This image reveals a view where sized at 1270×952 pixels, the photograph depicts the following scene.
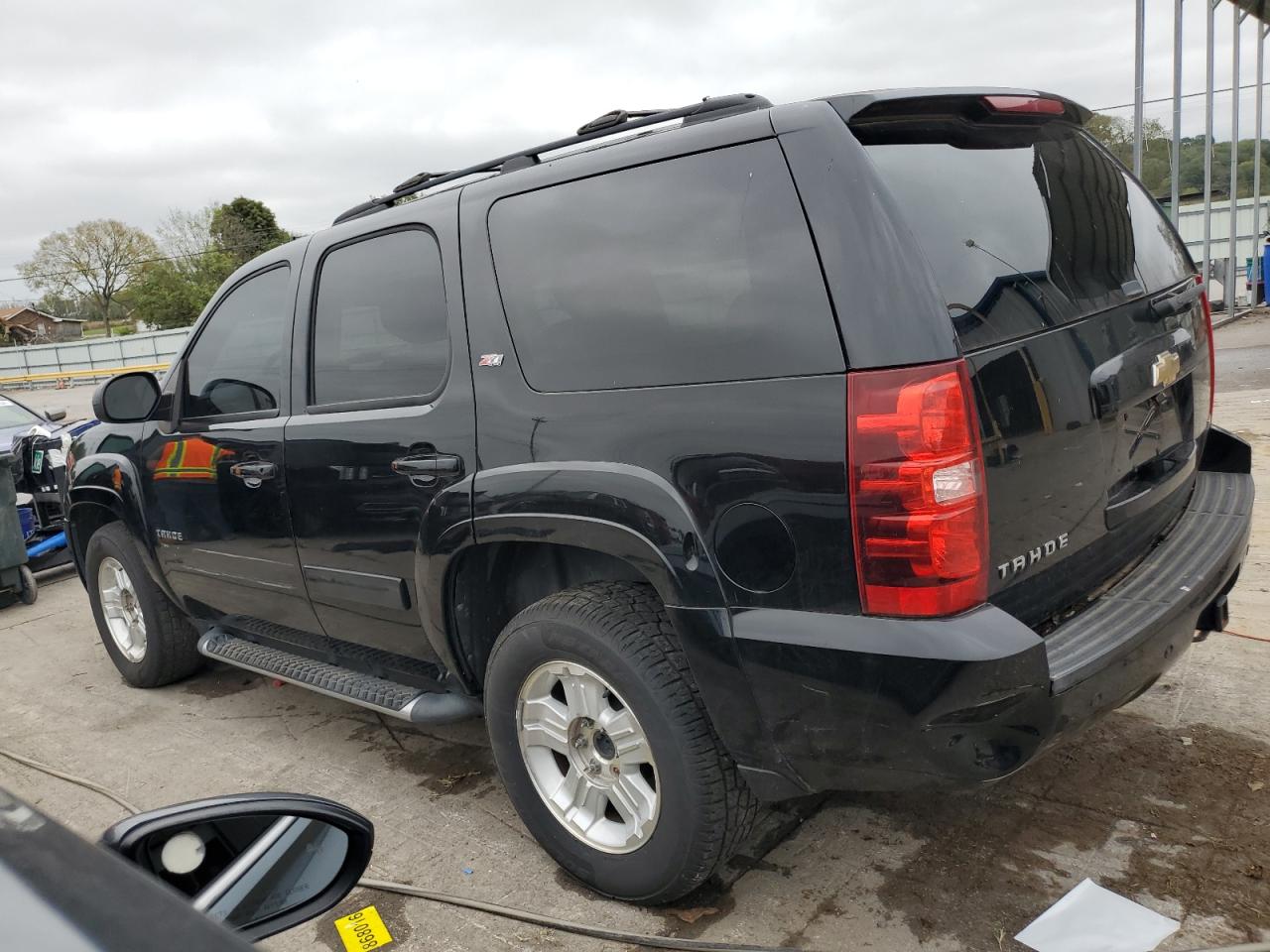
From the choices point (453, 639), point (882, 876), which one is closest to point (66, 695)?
point (453, 639)

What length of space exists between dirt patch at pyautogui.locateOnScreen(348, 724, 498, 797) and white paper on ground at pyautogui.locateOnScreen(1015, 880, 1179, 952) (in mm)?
1870

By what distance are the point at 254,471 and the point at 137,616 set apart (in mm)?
1786

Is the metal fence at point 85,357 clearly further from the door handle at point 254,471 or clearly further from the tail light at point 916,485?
the tail light at point 916,485

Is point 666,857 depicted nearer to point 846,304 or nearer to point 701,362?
point 701,362

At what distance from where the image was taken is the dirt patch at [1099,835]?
8.45 ft

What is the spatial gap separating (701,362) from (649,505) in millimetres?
360

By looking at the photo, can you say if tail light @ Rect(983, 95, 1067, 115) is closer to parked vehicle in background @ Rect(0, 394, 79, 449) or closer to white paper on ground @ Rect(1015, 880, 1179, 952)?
white paper on ground @ Rect(1015, 880, 1179, 952)

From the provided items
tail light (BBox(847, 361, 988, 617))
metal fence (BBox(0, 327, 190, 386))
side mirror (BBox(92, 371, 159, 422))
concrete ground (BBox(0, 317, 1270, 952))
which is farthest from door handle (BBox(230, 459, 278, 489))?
metal fence (BBox(0, 327, 190, 386))

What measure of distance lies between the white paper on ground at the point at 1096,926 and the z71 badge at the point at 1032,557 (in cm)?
94

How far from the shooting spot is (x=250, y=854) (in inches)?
52.7

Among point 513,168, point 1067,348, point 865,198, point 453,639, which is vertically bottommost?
point 453,639

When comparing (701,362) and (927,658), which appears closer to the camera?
(927,658)

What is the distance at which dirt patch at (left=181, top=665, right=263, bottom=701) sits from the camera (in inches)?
192

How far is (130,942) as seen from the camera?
2.91 feet
